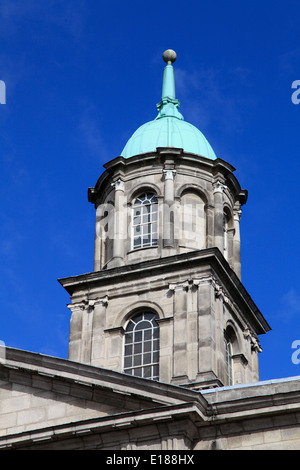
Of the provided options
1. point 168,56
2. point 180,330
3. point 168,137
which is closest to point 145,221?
point 168,137

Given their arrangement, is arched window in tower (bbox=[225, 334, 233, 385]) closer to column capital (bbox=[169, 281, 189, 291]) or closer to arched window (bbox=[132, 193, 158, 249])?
column capital (bbox=[169, 281, 189, 291])

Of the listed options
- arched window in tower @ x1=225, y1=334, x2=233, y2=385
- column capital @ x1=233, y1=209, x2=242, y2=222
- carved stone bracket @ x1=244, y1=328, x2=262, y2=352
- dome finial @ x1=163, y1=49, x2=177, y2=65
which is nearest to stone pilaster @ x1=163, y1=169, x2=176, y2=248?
column capital @ x1=233, y1=209, x2=242, y2=222

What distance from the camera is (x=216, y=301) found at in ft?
122

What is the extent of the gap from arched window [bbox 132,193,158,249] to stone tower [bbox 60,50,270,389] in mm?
37

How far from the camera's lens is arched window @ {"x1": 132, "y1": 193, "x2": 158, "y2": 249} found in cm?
3947

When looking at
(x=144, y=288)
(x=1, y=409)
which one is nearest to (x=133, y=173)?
(x=144, y=288)

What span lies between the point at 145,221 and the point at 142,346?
5.12 m

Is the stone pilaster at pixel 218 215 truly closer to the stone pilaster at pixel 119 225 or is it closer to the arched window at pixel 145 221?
the arched window at pixel 145 221

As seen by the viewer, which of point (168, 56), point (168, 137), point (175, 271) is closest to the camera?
point (175, 271)

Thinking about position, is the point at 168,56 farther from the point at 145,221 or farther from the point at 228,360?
the point at 228,360

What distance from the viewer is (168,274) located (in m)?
37.6

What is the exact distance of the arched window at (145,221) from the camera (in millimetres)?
39469

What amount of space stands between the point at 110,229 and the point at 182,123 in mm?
5722

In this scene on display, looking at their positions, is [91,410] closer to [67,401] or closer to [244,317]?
[67,401]
